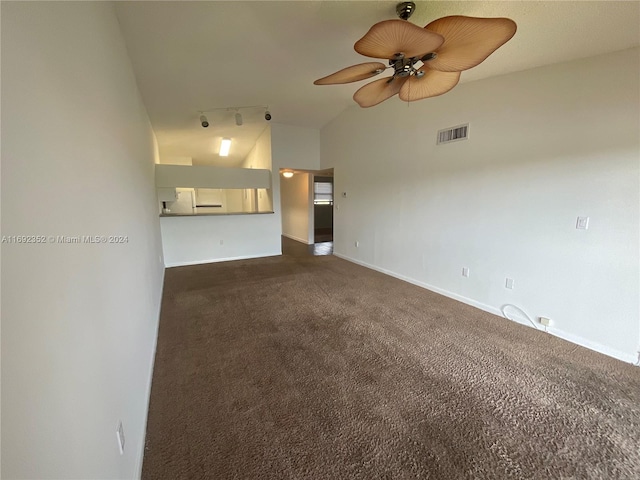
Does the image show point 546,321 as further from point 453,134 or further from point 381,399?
point 453,134

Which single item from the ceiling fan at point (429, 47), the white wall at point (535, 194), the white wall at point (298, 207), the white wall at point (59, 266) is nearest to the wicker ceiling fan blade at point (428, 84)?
the ceiling fan at point (429, 47)

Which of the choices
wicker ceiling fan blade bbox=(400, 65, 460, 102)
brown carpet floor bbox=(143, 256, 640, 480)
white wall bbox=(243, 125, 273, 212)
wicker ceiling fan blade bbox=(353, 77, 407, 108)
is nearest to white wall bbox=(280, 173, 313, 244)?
white wall bbox=(243, 125, 273, 212)

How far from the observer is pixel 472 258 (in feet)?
10.1

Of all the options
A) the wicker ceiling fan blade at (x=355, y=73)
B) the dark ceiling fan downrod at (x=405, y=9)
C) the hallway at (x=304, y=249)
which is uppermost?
the dark ceiling fan downrod at (x=405, y=9)

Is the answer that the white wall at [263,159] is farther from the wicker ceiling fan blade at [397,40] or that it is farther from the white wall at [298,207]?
the wicker ceiling fan blade at [397,40]

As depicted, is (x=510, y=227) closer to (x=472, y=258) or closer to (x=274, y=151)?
(x=472, y=258)

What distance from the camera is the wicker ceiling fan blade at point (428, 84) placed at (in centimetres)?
191

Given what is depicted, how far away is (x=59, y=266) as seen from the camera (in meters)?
0.66

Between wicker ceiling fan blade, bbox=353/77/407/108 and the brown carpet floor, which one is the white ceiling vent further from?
the brown carpet floor

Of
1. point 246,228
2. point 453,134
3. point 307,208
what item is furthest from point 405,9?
point 307,208

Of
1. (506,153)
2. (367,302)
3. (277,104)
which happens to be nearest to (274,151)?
(277,104)

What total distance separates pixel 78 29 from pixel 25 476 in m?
1.40

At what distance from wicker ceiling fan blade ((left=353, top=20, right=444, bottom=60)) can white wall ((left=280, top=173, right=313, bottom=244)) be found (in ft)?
17.7

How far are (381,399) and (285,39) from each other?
3.13 m
